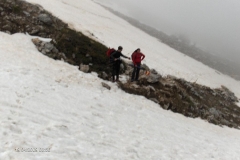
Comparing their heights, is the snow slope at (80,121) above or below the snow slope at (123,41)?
below

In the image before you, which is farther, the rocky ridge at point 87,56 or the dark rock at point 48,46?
the rocky ridge at point 87,56

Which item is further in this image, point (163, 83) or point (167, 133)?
point (163, 83)

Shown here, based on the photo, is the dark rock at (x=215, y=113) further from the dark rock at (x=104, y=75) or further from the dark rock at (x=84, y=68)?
the dark rock at (x=84, y=68)

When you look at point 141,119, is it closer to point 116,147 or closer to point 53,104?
point 116,147

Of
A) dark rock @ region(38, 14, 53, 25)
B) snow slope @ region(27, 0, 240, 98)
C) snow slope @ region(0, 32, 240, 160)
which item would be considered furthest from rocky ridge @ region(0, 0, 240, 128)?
snow slope @ region(27, 0, 240, 98)

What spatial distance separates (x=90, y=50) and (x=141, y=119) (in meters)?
9.06

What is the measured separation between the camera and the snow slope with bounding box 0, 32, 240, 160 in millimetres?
8008

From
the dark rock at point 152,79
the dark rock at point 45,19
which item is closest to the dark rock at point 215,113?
the dark rock at point 152,79

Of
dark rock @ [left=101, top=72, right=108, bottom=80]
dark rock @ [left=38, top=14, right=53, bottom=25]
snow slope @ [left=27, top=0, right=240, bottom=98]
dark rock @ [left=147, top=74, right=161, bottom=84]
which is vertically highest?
snow slope @ [left=27, top=0, right=240, bottom=98]

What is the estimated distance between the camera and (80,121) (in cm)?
1046

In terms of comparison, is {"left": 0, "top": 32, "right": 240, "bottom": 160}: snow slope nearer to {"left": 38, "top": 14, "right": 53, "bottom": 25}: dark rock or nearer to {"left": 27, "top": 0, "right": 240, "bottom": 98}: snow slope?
{"left": 38, "top": 14, "right": 53, "bottom": 25}: dark rock

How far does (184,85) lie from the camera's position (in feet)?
79.7

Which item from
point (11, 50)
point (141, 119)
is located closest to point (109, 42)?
point (11, 50)

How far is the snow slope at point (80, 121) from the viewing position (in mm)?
8008
